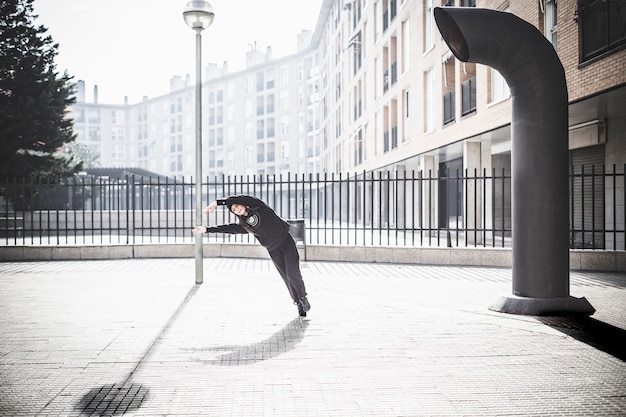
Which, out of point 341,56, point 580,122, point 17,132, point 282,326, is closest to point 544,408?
point 282,326

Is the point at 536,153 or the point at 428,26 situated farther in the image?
the point at 428,26

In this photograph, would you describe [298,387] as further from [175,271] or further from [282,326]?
[175,271]

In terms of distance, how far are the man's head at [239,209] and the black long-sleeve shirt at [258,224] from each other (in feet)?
0.09

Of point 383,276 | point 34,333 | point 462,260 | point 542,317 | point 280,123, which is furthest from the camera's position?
point 280,123

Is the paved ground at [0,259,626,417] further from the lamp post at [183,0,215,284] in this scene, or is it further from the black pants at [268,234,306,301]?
the lamp post at [183,0,215,284]

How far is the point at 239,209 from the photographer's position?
6945mm

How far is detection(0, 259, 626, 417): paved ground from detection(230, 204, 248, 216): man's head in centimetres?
123

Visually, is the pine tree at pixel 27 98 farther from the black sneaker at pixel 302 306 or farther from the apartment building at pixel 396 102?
the black sneaker at pixel 302 306

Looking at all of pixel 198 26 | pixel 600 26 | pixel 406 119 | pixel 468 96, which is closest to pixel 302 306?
pixel 198 26

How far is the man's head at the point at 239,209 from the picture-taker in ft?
22.8

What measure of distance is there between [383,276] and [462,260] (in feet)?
8.62

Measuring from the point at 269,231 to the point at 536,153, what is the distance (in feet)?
11.0

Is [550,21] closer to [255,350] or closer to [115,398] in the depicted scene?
[255,350]

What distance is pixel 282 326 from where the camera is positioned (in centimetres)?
671
